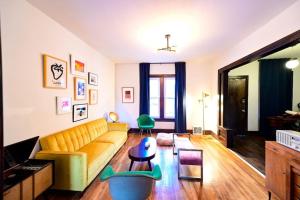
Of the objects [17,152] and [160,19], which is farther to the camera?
[160,19]

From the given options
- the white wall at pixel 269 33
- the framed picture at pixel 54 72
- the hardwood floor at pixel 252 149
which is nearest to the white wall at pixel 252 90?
the hardwood floor at pixel 252 149

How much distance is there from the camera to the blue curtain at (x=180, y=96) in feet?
19.8

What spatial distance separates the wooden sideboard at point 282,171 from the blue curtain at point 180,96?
12.3ft

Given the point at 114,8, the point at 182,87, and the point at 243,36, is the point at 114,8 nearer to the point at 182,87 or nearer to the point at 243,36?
the point at 243,36

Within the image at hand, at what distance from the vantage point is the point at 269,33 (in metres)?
2.77

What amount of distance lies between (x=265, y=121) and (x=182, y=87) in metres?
3.00

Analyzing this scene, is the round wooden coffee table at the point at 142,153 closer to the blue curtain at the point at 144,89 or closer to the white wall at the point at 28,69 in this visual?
the white wall at the point at 28,69

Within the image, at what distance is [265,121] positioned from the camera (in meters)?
5.56

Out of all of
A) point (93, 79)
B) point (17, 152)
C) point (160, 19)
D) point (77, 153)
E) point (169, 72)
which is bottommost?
point (77, 153)

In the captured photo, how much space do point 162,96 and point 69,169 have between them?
4.55m

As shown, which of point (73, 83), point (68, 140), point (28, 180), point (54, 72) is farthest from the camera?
point (73, 83)

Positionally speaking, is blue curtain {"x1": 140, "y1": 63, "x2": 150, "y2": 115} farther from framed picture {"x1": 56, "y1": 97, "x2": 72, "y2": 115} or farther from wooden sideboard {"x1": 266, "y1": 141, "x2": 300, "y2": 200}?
wooden sideboard {"x1": 266, "y1": 141, "x2": 300, "y2": 200}

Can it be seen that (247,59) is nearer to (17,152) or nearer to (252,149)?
(252,149)

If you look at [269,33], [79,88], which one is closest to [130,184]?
[79,88]
